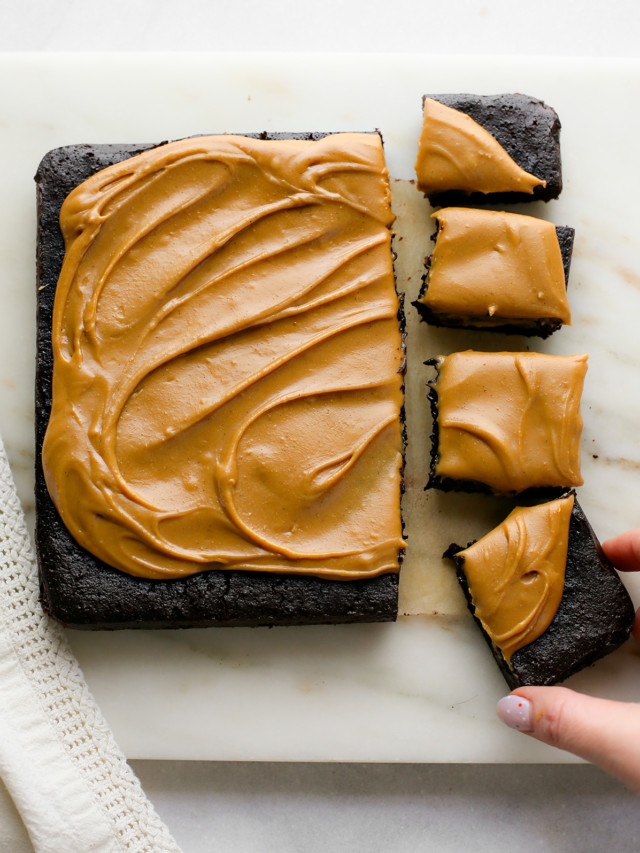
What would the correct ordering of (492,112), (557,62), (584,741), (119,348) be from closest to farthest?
(584,741) < (119,348) < (492,112) < (557,62)

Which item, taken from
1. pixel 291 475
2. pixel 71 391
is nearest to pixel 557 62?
pixel 291 475

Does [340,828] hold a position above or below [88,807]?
below

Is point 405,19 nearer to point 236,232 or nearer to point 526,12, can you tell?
point 526,12

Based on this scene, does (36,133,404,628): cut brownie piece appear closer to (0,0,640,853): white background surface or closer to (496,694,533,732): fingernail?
(496,694,533,732): fingernail

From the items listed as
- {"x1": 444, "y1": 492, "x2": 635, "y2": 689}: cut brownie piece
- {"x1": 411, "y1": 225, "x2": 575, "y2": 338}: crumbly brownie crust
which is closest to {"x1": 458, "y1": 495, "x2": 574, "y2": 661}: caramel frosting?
{"x1": 444, "y1": 492, "x2": 635, "y2": 689}: cut brownie piece

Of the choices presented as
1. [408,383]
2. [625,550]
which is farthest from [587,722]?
[408,383]

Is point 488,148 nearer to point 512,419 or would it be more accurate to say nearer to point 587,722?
point 512,419

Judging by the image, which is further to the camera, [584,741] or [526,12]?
[526,12]

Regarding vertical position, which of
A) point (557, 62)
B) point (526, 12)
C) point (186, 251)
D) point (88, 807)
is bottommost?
point (88, 807)
